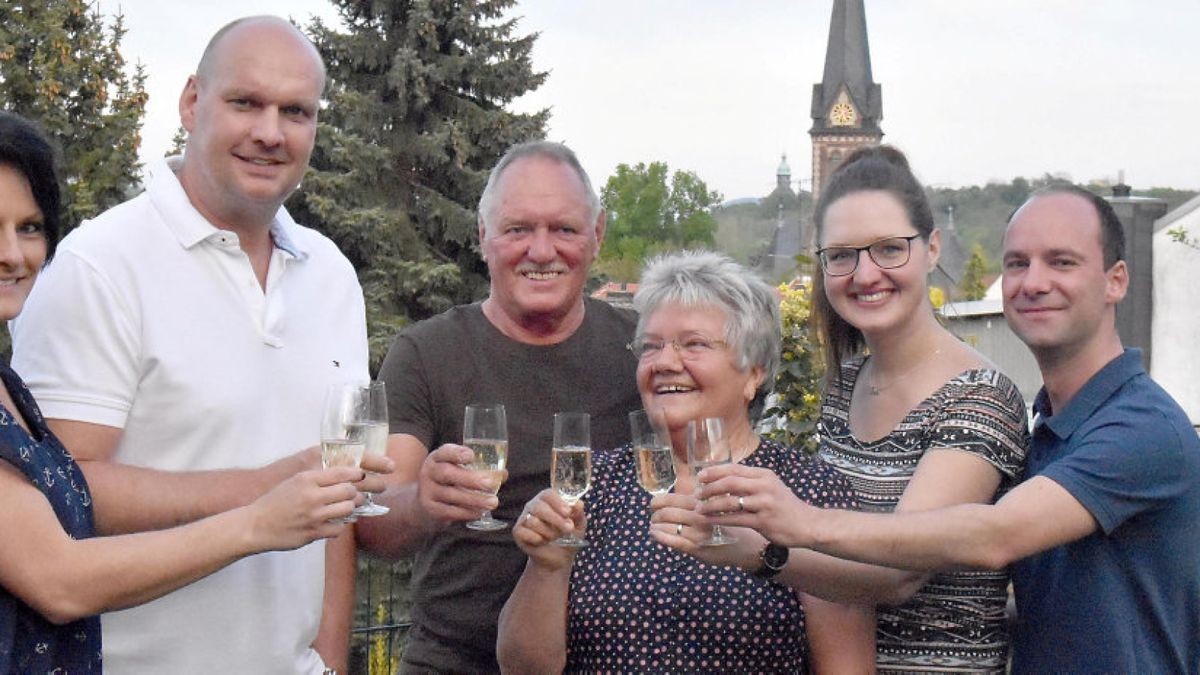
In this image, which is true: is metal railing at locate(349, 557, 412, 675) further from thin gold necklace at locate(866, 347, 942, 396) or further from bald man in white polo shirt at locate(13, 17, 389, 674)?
thin gold necklace at locate(866, 347, 942, 396)

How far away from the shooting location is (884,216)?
3.72 metres

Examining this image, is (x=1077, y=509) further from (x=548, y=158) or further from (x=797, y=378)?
(x=797, y=378)

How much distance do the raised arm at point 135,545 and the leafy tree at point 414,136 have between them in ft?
69.8

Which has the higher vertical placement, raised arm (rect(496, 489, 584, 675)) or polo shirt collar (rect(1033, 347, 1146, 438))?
polo shirt collar (rect(1033, 347, 1146, 438))

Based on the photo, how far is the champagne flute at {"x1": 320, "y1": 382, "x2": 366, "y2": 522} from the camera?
121 inches

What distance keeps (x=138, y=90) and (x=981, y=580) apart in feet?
64.1

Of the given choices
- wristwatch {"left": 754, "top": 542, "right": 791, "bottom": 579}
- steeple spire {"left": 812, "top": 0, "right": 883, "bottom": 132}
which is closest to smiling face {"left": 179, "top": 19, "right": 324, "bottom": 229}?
wristwatch {"left": 754, "top": 542, "right": 791, "bottom": 579}

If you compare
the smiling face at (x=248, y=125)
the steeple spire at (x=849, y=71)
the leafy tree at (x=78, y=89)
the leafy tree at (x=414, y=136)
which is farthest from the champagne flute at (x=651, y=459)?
the steeple spire at (x=849, y=71)

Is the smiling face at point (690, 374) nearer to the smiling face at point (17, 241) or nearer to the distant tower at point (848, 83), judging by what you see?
the smiling face at point (17, 241)

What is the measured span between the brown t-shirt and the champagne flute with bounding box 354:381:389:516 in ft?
2.86

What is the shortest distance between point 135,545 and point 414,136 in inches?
910

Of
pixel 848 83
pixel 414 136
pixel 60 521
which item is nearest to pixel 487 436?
pixel 60 521

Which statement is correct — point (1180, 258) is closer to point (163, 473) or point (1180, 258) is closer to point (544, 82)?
point (544, 82)

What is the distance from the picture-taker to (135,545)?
8.98 ft
